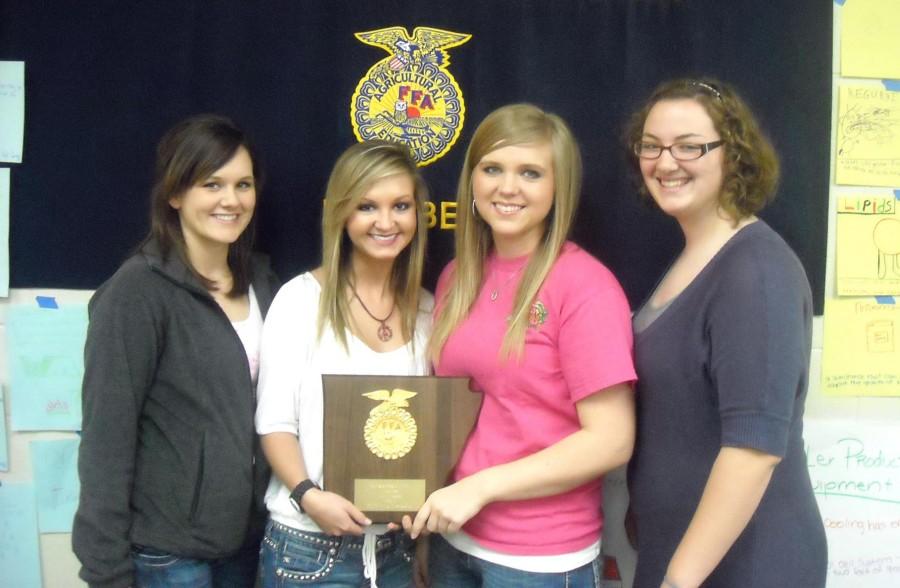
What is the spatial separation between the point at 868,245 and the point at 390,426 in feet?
4.12

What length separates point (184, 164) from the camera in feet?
4.93

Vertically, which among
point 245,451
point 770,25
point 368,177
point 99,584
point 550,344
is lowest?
point 99,584

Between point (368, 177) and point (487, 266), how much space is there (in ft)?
1.03

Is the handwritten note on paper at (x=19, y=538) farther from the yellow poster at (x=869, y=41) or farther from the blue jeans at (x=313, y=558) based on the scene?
the yellow poster at (x=869, y=41)

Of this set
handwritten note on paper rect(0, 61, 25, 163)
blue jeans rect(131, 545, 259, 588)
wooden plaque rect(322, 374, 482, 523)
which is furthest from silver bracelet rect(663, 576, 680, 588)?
handwritten note on paper rect(0, 61, 25, 163)

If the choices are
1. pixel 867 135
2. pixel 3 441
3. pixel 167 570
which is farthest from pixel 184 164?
pixel 867 135

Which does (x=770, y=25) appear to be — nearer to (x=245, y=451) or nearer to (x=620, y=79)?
(x=620, y=79)

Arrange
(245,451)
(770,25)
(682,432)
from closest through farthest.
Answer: (682,432) < (245,451) < (770,25)

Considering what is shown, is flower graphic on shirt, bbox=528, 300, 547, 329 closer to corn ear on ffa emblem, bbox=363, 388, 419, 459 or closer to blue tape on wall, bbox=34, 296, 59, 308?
corn ear on ffa emblem, bbox=363, 388, 419, 459

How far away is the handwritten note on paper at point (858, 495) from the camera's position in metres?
1.81

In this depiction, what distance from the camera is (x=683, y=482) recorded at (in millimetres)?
1297

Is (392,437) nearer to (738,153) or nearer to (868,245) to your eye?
(738,153)

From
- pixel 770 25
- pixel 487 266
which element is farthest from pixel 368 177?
pixel 770 25

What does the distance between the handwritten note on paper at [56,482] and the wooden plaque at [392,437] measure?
2.88ft
